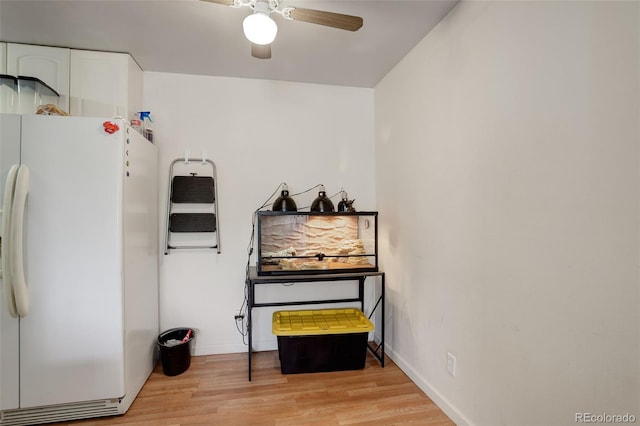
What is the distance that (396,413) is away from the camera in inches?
70.0

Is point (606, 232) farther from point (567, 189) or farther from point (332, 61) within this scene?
point (332, 61)

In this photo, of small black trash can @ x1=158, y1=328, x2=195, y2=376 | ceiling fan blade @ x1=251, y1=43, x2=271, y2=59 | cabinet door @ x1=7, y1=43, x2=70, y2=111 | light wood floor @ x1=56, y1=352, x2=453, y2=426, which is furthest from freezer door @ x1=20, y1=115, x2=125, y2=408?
ceiling fan blade @ x1=251, y1=43, x2=271, y2=59

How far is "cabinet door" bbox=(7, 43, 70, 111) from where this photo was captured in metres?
2.00

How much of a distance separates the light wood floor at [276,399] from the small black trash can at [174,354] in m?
0.05

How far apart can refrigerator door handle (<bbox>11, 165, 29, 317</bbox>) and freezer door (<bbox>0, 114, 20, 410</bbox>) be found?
0.35ft

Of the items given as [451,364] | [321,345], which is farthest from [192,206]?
[451,364]

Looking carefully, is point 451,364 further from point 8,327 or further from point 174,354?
point 8,327

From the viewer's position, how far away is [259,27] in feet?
4.44

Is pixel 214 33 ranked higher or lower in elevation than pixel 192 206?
higher

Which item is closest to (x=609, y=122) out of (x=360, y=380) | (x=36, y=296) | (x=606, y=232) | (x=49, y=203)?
(x=606, y=232)

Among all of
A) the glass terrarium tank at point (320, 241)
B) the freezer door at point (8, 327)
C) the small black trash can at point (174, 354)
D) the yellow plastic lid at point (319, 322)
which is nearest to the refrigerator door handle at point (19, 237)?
the freezer door at point (8, 327)

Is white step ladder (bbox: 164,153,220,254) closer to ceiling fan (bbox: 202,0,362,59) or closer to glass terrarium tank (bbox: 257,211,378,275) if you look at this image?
glass terrarium tank (bbox: 257,211,378,275)

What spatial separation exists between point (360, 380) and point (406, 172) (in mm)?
1605

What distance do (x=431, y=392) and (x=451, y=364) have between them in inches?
12.7
